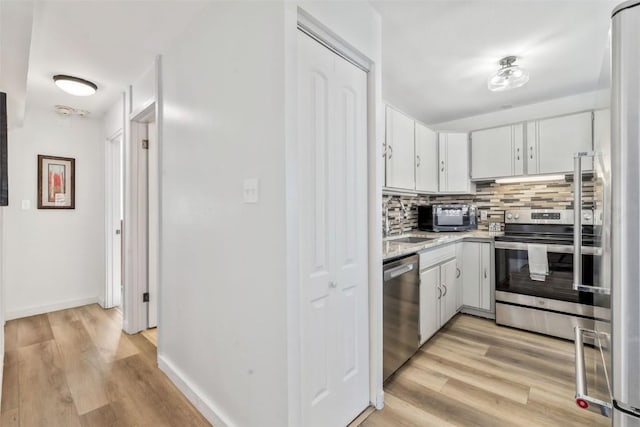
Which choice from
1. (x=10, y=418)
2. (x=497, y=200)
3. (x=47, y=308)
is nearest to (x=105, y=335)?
(x=10, y=418)

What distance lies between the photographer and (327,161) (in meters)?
1.43

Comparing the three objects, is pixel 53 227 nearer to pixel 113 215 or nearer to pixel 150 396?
pixel 113 215

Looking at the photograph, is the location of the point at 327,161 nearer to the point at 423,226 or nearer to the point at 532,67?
the point at 532,67

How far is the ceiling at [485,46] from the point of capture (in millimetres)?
1757

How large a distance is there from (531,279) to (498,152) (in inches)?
57.0

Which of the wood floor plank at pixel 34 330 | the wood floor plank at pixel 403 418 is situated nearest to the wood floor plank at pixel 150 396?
the wood floor plank at pixel 403 418

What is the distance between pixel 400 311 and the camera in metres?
2.02

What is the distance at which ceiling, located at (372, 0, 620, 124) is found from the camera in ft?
5.76

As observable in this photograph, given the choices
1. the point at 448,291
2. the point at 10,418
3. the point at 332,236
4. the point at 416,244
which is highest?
the point at 332,236

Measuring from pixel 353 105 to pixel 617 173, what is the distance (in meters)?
1.15

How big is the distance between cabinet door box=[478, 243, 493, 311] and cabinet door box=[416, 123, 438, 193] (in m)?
0.85

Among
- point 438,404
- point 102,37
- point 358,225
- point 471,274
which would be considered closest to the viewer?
point 358,225

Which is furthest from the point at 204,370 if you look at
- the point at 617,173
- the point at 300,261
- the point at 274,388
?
the point at 617,173

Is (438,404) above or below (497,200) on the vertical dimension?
below
